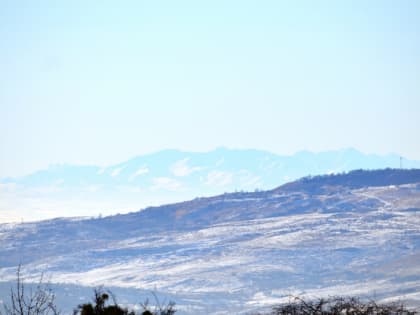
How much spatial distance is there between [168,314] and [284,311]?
3438mm

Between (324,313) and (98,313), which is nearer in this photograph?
(98,313)

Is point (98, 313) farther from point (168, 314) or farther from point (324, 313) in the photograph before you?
point (324, 313)

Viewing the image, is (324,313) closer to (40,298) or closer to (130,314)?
(130,314)

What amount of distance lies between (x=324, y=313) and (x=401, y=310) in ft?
5.16

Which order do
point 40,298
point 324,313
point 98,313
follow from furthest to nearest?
point 40,298 < point 324,313 < point 98,313

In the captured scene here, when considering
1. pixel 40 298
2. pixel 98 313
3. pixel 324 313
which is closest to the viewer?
pixel 98 313

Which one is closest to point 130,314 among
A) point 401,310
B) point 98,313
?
point 98,313

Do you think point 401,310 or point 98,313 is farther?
point 401,310

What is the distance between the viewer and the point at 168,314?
21.9 metres

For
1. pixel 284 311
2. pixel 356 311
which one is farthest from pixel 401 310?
pixel 284 311

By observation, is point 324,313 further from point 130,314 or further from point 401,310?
point 130,314

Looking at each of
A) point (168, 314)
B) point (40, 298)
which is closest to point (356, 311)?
point (168, 314)

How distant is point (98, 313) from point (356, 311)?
5340 millimetres

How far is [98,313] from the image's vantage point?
21.7 meters
